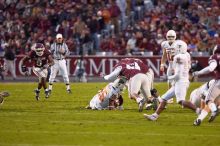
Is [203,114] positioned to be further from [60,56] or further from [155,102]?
[60,56]

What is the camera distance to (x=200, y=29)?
107 ft

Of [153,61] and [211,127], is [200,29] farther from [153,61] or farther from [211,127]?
[211,127]

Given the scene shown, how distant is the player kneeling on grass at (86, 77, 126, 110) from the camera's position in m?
19.7

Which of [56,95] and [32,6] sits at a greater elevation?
[32,6]

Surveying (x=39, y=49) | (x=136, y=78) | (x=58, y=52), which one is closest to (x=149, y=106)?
(x=136, y=78)

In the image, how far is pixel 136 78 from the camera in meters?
19.4

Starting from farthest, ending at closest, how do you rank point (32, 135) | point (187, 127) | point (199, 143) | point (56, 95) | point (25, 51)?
point (25, 51), point (56, 95), point (187, 127), point (32, 135), point (199, 143)

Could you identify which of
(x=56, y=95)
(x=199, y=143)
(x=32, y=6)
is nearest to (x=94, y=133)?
(x=199, y=143)

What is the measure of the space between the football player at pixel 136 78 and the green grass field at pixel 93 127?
1.31 ft

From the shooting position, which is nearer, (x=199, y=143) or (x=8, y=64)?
(x=199, y=143)

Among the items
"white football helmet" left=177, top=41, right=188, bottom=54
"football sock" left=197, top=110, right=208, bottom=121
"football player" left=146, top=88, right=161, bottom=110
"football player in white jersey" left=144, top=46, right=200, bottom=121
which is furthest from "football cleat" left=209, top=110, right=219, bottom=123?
"football player" left=146, top=88, right=161, bottom=110

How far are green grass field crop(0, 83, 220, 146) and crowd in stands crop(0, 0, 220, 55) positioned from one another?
1116cm

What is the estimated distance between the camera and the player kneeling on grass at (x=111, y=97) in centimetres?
1969

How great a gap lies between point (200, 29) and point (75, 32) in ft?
17.2
